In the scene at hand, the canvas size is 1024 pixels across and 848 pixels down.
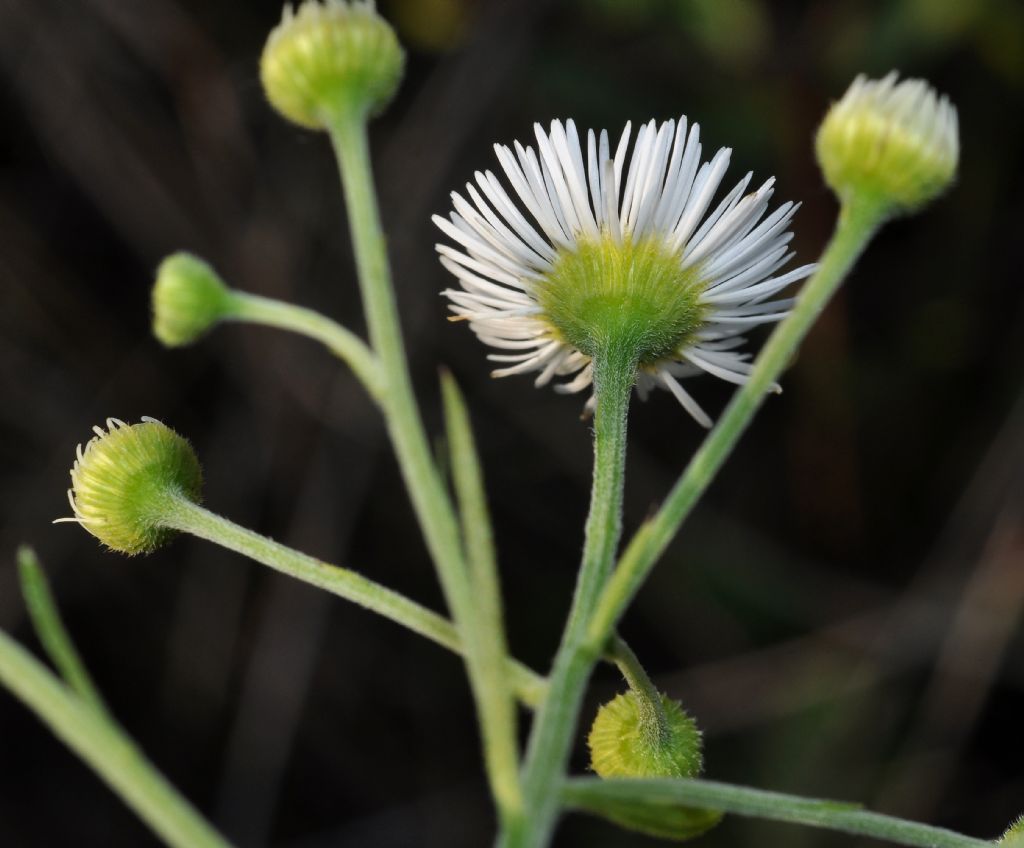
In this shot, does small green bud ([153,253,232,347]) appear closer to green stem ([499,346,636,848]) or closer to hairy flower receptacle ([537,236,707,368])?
green stem ([499,346,636,848])

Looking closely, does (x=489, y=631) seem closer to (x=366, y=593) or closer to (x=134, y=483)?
(x=366, y=593)

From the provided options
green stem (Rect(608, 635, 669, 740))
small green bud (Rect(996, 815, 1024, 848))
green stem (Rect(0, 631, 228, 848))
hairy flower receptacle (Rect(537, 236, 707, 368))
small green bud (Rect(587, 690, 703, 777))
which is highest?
hairy flower receptacle (Rect(537, 236, 707, 368))

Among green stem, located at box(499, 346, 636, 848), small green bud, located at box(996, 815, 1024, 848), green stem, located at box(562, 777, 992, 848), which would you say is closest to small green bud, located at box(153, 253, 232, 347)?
green stem, located at box(499, 346, 636, 848)

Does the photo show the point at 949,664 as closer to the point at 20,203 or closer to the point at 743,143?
the point at 743,143

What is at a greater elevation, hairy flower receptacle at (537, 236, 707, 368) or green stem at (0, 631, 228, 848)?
hairy flower receptacle at (537, 236, 707, 368)

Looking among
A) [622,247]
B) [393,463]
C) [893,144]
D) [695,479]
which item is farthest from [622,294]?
[393,463]
